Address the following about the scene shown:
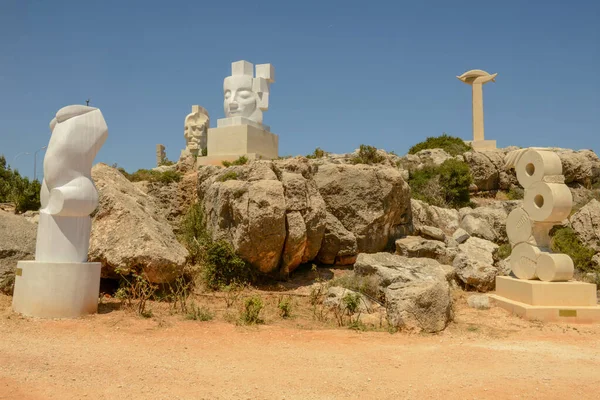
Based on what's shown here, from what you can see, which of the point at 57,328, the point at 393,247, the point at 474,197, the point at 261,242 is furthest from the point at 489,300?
the point at 474,197

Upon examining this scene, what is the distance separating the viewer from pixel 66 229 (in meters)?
6.82

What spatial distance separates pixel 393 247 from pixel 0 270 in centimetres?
840

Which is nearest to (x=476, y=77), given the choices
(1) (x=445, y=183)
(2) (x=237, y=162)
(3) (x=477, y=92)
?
(3) (x=477, y=92)

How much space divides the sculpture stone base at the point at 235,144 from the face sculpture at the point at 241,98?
675mm

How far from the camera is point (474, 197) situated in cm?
2108

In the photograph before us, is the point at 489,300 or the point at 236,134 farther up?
the point at 236,134

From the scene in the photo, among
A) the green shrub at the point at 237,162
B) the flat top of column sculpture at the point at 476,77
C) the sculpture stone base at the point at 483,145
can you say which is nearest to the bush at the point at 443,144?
the sculpture stone base at the point at 483,145

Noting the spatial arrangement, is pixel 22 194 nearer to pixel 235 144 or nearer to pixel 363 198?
pixel 235 144

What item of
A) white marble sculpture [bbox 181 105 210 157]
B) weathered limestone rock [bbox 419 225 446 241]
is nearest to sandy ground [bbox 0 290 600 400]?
weathered limestone rock [bbox 419 225 446 241]

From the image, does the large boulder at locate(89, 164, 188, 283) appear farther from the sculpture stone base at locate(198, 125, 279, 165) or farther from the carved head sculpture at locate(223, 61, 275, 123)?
the carved head sculpture at locate(223, 61, 275, 123)

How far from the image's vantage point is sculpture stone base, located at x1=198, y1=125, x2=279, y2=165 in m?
15.3

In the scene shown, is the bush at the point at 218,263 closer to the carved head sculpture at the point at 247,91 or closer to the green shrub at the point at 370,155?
the carved head sculpture at the point at 247,91

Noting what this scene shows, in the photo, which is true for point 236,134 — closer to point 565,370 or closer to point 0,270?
point 0,270

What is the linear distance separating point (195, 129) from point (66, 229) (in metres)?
17.8
